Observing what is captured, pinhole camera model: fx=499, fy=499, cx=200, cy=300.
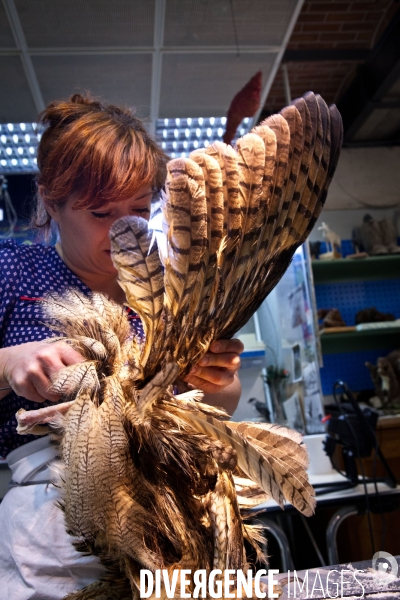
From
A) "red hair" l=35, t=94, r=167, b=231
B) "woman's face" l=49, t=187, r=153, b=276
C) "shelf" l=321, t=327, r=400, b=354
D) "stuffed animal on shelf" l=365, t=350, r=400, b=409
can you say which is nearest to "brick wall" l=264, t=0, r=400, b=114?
"shelf" l=321, t=327, r=400, b=354

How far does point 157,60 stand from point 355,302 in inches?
103

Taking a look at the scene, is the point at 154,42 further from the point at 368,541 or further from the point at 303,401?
the point at 368,541

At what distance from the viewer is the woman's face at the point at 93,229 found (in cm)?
98

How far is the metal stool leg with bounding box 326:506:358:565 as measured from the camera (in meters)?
1.83

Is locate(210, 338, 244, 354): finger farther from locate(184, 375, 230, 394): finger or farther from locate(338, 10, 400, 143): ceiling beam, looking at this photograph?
locate(338, 10, 400, 143): ceiling beam

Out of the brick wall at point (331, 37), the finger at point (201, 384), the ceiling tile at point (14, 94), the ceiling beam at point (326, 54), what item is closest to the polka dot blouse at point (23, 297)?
the finger at point (201, 384)

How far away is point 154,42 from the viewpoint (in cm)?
252

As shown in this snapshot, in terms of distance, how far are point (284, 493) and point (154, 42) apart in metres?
2.46

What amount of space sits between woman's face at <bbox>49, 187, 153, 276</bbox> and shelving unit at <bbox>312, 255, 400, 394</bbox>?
10.0 feet

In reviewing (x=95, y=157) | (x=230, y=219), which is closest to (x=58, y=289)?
(x=95, y=157)

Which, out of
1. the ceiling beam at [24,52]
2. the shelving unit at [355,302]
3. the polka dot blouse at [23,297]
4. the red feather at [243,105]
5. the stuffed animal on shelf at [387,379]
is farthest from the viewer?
the shelving unit at [355,302]

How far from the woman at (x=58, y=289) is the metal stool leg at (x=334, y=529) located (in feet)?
3.63

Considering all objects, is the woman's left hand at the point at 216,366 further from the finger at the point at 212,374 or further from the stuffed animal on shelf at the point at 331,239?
the stuffed animal on shelf at the point at 331,239

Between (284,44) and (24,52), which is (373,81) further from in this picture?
(24,52)
